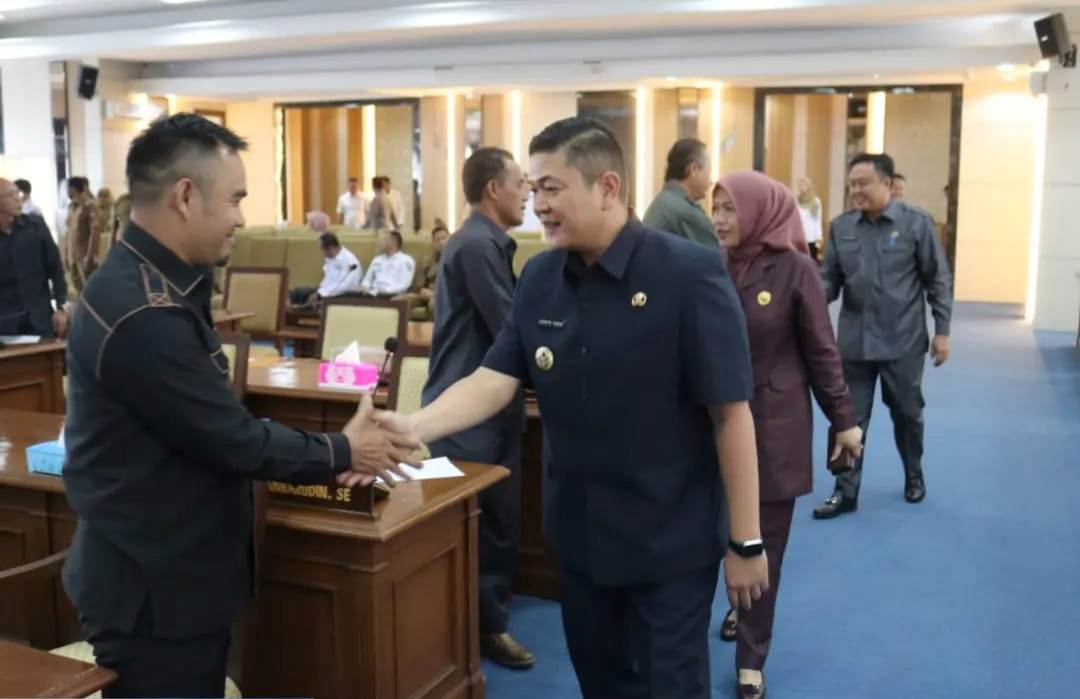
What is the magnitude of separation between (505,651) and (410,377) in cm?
95

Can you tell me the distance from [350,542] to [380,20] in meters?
9.87

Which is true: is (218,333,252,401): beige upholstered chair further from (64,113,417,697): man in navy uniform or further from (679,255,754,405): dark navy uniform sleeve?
(679,255,754,405): dark navy uniform sleeve

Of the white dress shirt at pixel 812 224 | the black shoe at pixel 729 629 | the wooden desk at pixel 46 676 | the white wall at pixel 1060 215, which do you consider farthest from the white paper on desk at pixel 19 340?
the white dress shirt at pixel 812 224

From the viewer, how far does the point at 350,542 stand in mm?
2486

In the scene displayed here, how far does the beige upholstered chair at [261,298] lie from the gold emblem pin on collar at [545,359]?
5.48 meters

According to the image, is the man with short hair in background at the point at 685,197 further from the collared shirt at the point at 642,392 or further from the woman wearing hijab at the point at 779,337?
the collared shirt at the point at 642,392

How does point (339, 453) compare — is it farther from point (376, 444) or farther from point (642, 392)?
point (642, 392)

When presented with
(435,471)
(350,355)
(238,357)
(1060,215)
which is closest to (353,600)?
(435,471)

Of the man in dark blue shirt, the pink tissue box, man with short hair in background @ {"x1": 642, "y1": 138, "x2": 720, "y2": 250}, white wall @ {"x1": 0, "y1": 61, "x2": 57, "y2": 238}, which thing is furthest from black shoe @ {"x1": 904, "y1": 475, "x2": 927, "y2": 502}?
white wall @ {"x1": 0, "y1": 61, "x2": 57, "y2": 238}

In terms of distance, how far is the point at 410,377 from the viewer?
3648mm

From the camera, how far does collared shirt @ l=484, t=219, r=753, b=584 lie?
190 centimetres

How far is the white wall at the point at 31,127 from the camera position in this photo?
581 inches

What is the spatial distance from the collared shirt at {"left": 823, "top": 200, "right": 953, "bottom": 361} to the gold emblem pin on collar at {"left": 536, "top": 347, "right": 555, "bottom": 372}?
300cm

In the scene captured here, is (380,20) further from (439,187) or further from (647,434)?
(647,434)
